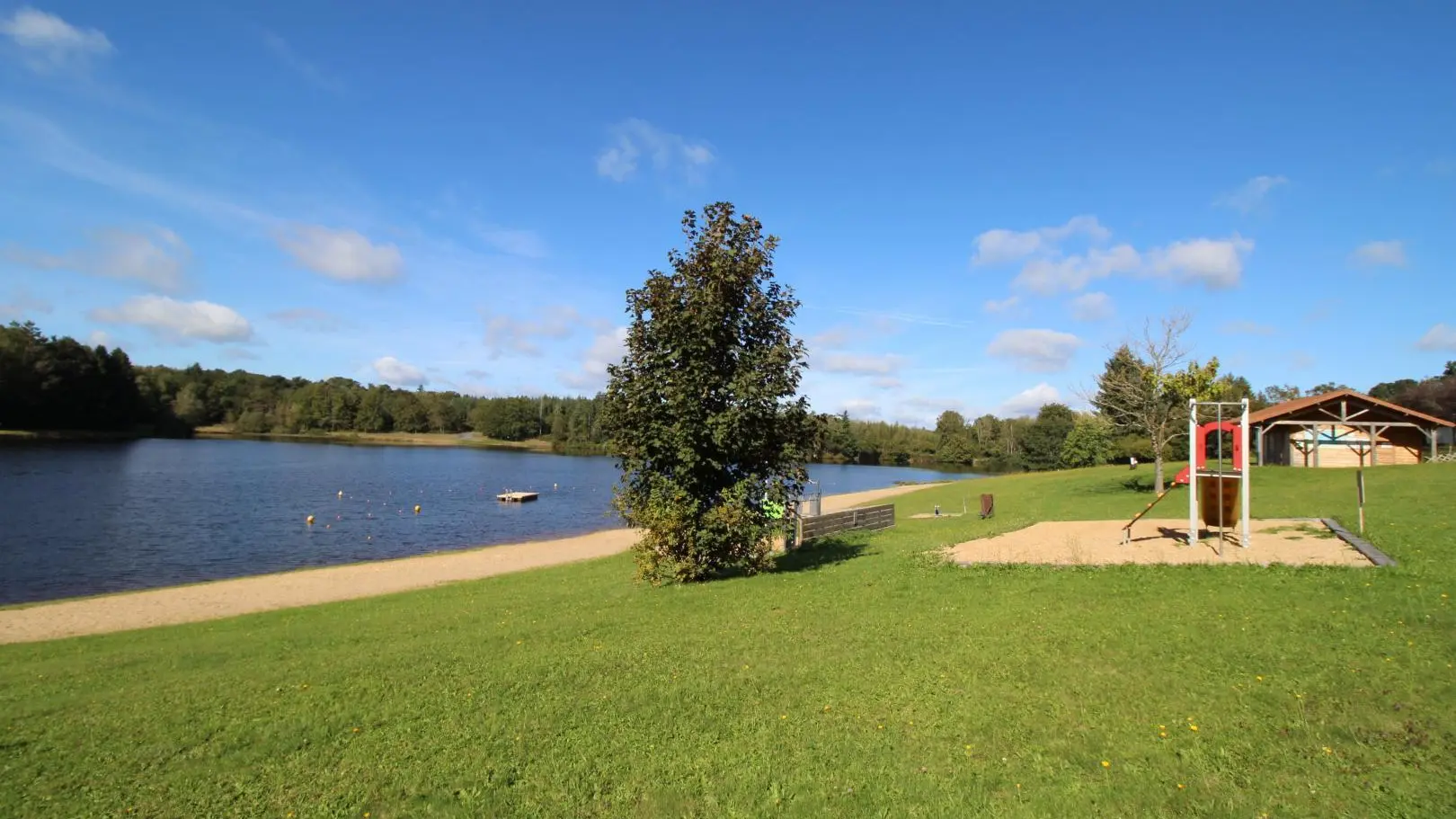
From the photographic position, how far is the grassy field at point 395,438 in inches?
5266

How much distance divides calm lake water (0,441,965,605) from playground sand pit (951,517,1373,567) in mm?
7874

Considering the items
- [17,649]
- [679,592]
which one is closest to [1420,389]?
[679,592]

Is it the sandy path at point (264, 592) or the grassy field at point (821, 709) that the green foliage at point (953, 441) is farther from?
the grassy field at point (821, 709)

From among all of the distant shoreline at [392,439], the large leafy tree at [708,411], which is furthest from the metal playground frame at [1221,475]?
the distant shoreline at [392,439]

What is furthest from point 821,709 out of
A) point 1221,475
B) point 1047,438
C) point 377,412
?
point 377,412

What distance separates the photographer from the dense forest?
86.1 meters

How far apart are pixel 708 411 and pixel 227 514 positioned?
35.1 meters

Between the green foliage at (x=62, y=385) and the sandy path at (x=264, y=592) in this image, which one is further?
the green foliage at (x=62, y=385)

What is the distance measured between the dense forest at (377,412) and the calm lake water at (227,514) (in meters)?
23.1

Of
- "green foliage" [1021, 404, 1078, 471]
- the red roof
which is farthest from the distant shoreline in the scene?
the red roof

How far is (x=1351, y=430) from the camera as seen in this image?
3416cm

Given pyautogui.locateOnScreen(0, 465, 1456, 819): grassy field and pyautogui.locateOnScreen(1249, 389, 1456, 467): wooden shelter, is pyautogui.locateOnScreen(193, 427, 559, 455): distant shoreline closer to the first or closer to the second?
pyautogui.locateOnScreen(1249, 389, 1456, 467): wooden shelter

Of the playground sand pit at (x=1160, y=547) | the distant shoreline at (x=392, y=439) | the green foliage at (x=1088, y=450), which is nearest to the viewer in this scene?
the playground sand pit at (x=1160, y=547)

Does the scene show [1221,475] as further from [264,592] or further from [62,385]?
[62,385]
